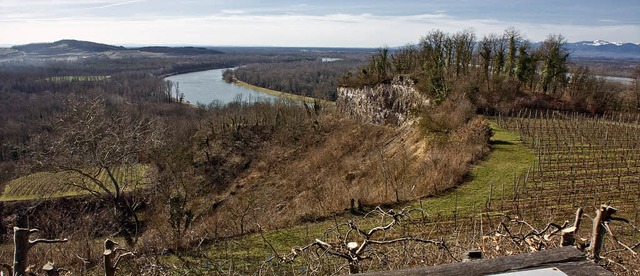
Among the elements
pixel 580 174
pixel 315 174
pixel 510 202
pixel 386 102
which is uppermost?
pixel 386 102

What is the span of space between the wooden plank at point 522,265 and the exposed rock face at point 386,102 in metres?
30.5

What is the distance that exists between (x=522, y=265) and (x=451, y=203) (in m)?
12.2

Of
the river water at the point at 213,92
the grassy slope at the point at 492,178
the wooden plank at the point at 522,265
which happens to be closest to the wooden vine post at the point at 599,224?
the wooden plank at the point at 522,265

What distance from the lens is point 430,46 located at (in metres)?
40.6

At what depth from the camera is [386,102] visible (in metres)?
37.1

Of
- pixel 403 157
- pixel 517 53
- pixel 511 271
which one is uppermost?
pixel 517 53

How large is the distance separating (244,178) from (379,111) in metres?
13.9

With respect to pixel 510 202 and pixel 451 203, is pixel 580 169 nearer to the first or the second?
pixel 510 202

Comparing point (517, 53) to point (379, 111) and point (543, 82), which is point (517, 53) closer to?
point (543, 82)

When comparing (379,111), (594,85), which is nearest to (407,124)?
(379,111)

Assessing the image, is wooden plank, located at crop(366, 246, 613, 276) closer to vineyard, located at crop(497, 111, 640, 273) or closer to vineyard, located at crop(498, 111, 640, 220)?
vineyard, located at crop(497, 111, 640, 273)

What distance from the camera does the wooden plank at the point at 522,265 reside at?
1918 mm

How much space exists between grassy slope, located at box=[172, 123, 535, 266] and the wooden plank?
7106 mm

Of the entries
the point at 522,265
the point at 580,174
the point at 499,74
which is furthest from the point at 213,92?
the point at 522,265
